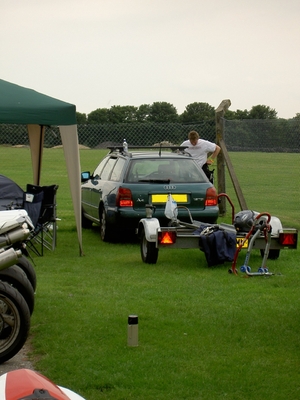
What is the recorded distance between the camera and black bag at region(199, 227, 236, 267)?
35.2 ft

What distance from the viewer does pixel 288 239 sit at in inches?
429

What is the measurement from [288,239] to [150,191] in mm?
2734

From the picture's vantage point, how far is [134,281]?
9.97m

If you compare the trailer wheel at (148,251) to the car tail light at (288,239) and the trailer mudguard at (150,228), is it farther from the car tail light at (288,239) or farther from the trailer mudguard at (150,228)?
the car tail light at (288,239)

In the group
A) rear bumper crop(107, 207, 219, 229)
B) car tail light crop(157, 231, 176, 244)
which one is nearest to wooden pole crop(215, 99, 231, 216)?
rear bumper crop(107, 207, 219, 229)

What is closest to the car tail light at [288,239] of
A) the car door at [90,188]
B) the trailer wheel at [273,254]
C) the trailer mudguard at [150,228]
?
the trailer wheel at [273,254]

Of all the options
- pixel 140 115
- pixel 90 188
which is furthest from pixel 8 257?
pixel 140 115

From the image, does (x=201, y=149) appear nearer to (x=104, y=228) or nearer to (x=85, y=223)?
(x=85, y=223)

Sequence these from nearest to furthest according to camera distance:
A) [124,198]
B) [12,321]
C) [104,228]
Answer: [12,321]
[124,198]
[104,228]

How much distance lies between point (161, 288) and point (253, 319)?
6.19 feet

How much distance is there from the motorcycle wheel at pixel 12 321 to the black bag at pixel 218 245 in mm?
4762

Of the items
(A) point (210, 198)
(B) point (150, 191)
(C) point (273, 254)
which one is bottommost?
(C) point (273, 254)

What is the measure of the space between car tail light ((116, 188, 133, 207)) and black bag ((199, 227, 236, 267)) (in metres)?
2.27

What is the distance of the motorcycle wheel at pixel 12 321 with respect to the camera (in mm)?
6285
